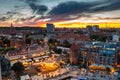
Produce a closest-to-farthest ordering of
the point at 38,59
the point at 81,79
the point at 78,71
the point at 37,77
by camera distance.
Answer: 1. the point at 81,79
2. the point at 37,77
3. the point at 78,71
4. the point at 38,59

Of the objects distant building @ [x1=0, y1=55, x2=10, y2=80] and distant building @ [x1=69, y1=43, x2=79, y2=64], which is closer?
distant building @ [x1=0, y1=55, x2=10, y2=80]

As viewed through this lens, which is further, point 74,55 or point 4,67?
point 74,55

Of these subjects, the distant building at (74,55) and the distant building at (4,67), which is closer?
the distant building at (4,67)

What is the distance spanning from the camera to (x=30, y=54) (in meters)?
18.6

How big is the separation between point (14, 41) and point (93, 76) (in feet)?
49.4

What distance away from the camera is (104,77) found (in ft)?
39.7

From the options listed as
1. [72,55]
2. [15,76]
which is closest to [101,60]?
[72,55]

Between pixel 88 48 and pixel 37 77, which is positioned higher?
pixel 88 48

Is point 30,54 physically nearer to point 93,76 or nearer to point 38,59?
point 38,59

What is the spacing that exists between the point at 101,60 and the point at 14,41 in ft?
42.1

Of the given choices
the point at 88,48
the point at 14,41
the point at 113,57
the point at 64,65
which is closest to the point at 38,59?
the point at 64,65

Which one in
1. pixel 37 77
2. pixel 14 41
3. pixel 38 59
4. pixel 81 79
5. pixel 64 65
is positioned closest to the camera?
pixel 81 79

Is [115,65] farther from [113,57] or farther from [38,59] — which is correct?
[38,59]

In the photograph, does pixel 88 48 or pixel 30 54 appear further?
pixel 30 54
